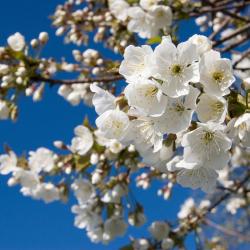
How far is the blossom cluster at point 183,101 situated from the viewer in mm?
1890

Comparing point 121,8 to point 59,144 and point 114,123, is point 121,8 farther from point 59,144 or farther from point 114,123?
point 114,123

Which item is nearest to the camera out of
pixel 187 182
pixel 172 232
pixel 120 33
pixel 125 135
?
pixel 125 135

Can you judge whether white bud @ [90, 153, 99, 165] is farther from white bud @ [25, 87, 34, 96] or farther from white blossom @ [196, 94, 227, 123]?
white blossom @ [196, 94, 227, 123]

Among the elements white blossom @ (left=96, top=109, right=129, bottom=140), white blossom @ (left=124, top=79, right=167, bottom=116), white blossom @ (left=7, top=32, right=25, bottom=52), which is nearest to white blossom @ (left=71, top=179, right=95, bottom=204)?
white blossom @ (left=7, top=32, right=25, bottom=52)

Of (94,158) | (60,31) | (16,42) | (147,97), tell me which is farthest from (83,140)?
(60,31)

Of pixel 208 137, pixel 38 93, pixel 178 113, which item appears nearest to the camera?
pixel 178 113

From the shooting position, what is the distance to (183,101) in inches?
75.1

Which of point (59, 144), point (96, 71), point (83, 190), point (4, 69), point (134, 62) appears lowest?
point (134, 62)

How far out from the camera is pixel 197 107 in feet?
6.29

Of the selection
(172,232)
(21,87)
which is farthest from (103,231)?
(21,87)

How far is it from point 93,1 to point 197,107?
402 cm

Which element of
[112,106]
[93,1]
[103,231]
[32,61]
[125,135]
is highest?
[93,1]

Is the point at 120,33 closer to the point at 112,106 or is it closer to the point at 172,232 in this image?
the point at 172,232

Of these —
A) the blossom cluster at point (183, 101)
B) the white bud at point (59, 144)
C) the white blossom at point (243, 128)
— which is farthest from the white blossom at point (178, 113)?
the white bud at point (59, 144)
